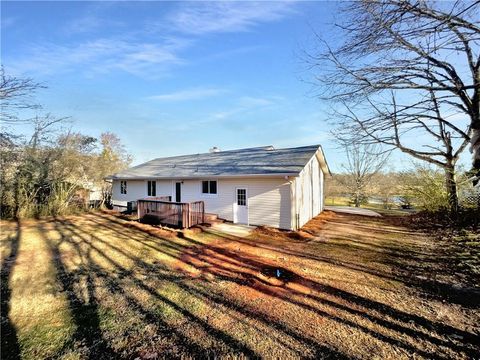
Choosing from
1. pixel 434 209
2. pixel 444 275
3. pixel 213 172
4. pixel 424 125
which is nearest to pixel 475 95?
Answer: pixel 424 125

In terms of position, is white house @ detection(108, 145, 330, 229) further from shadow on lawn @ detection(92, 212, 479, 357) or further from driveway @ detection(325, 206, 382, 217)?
shadow on lawn @ detection(92, 212, 479, 357)

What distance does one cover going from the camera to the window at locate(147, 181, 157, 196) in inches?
631

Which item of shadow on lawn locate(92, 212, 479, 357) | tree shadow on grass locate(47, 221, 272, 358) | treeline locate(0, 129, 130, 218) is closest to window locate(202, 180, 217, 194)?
shadow on lawn locate(92, 212, 479, 357)

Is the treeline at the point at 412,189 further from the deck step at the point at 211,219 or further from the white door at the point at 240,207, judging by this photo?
the deck step at the point at 211,219

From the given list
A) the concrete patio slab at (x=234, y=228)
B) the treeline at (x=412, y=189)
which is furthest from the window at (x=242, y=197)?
the treeline at (x=412, y=189)

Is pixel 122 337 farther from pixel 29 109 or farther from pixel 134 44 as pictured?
pixel 29 109

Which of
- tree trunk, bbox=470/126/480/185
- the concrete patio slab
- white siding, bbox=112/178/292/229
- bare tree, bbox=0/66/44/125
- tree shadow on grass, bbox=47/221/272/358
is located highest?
bare tree, bbox=0/66/44/125

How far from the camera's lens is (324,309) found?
3.91 meters

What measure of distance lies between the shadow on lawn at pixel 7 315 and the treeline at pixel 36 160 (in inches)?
266

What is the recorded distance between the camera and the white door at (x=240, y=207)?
11477mm

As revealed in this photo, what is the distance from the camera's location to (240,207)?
11.7m

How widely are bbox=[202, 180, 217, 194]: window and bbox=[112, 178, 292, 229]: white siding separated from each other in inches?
8.3

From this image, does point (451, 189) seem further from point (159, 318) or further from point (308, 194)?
point (159, 318)

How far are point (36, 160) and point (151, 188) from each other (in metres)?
6.92
